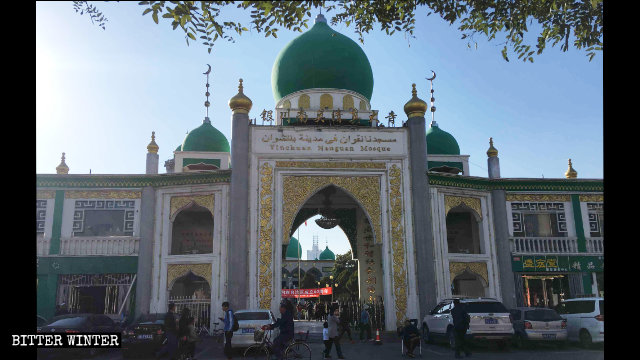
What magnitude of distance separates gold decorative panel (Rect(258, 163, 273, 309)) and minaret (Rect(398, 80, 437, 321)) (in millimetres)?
5306

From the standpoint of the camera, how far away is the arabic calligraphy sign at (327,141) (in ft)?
63.1

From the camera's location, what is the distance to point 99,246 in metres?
18.6

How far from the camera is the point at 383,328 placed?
61.4 ft

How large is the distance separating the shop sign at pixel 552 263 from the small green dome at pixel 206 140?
14.5 metres

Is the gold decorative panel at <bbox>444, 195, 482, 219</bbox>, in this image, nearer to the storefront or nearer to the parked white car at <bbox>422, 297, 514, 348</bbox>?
the storefront

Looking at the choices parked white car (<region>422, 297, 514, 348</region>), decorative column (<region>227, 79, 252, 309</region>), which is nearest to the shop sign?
parked white car (<region>422, 297, 514, 348</region>)

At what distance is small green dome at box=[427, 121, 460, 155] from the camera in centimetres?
2519

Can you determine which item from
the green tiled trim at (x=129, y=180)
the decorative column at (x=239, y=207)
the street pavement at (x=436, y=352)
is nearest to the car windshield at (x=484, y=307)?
the street pavement at (x=436, y=352)

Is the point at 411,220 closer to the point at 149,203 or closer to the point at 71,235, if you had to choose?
the point at 149,203

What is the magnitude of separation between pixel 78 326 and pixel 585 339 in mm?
13433

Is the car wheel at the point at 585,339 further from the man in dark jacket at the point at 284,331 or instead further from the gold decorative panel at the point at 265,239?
the gold decorative panel at the point at 265,239
